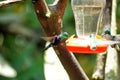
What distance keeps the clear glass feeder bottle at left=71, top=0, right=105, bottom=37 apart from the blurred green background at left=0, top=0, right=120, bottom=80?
0.97 meters

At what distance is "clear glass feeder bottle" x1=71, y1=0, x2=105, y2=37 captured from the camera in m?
1.78

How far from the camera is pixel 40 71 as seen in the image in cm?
281

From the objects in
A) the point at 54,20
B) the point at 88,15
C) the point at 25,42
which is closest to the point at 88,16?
the point at 88,15

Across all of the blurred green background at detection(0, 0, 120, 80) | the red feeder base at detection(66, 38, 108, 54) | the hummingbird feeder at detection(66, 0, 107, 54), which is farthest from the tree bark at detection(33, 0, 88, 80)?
the blurred green background at detection(0, 0, 120, 80)

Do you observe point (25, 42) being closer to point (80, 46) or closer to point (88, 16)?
point (88, 16)

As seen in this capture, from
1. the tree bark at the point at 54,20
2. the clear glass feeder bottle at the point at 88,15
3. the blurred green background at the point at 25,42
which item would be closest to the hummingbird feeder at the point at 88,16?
the clear glass feeder bottle at the point at 88,15

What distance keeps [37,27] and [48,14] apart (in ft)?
5.09

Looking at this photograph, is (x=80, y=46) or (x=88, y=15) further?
(x=88, y=15)

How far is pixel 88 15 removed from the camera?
1826 mm

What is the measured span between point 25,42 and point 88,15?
1294 mm

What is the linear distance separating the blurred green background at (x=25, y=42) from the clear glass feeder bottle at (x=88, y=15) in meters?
0.97

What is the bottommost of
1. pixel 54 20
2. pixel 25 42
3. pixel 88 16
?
pixel 25 42

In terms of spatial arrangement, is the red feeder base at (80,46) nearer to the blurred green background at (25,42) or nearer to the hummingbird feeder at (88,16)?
the hummingbird feeder at (88,16)

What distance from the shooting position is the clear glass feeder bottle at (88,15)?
70.0 inches
